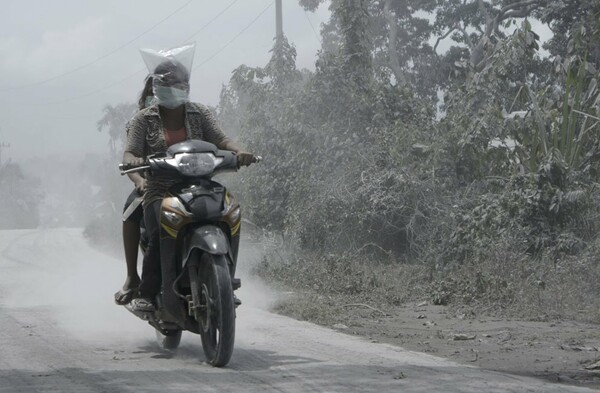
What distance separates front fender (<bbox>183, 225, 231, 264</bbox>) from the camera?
6.51m

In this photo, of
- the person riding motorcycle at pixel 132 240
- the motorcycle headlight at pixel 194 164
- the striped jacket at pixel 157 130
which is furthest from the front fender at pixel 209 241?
the person riding motorcycle at pixel 132 240

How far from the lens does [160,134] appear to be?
24.3ft

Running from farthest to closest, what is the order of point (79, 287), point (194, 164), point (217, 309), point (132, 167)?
1. point (79, 287)
2. point (132, 167)
3. point (194, 164)
4. point (217, 309)

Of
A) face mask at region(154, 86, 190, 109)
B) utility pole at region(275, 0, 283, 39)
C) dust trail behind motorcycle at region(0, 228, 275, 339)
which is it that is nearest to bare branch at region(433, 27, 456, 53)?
utility pole at region(275, 0, 283, 39)

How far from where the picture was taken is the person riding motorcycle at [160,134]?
7.09m

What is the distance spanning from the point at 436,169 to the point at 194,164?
913 cm

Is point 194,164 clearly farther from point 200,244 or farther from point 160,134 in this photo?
point 160,134

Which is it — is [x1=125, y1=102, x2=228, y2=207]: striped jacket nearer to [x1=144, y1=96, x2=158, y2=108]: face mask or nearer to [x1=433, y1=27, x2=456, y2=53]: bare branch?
[x1=144, y1=96, x2=158, y2=108]: face mask

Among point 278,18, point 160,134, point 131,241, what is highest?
point 278,18

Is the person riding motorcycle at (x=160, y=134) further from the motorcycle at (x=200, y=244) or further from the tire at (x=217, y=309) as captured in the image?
the tire at (x=217, y=309)

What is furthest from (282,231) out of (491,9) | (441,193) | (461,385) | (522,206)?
(491,9)

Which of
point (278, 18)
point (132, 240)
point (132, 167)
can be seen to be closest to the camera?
point (132, 167)

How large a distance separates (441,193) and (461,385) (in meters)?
9.15

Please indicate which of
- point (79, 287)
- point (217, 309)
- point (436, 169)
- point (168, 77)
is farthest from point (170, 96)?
point (436, 169)
